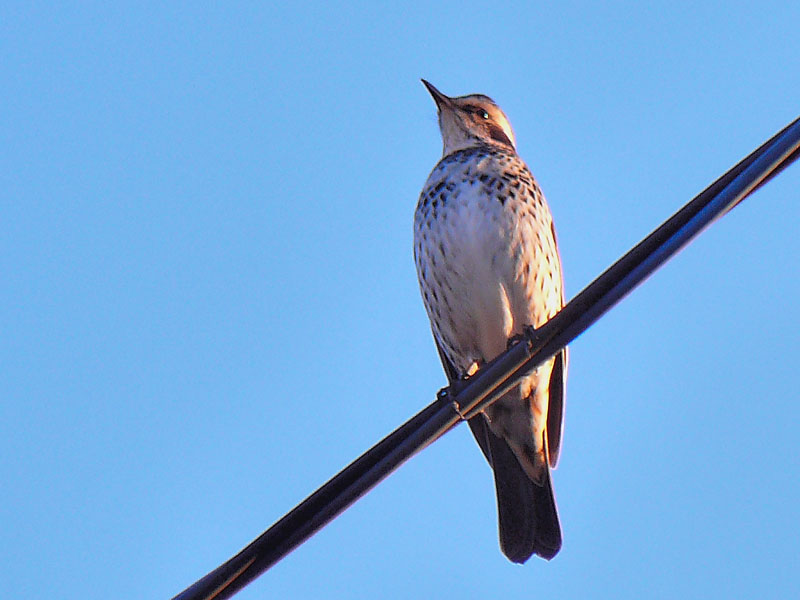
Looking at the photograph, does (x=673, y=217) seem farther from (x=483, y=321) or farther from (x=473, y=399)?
(x=483, y=321)

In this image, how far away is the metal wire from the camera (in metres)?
3.67

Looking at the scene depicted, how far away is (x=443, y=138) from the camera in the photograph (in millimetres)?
8516

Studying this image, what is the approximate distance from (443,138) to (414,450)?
15.9 ft

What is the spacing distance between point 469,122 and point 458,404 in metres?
4.74

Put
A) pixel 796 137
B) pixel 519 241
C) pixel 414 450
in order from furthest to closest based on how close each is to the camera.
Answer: pixel 519 241, pixel 414 450, pixel 796 137

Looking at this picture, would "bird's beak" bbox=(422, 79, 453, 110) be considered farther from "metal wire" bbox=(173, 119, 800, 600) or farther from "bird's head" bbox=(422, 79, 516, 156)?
"metal wire" bbox=(173, 119, 800, 600)

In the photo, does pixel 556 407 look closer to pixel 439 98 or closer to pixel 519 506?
pixel 519 506

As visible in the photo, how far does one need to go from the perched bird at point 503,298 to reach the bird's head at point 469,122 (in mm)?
499

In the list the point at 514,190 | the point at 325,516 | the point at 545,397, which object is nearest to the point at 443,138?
the point at 514,190

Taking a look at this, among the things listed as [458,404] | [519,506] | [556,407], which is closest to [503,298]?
[556,407]

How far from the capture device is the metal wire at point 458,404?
12.1 feet

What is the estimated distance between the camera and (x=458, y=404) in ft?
13.4

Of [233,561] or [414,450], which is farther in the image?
[414,450]

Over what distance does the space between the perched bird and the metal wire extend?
2.97 meters
